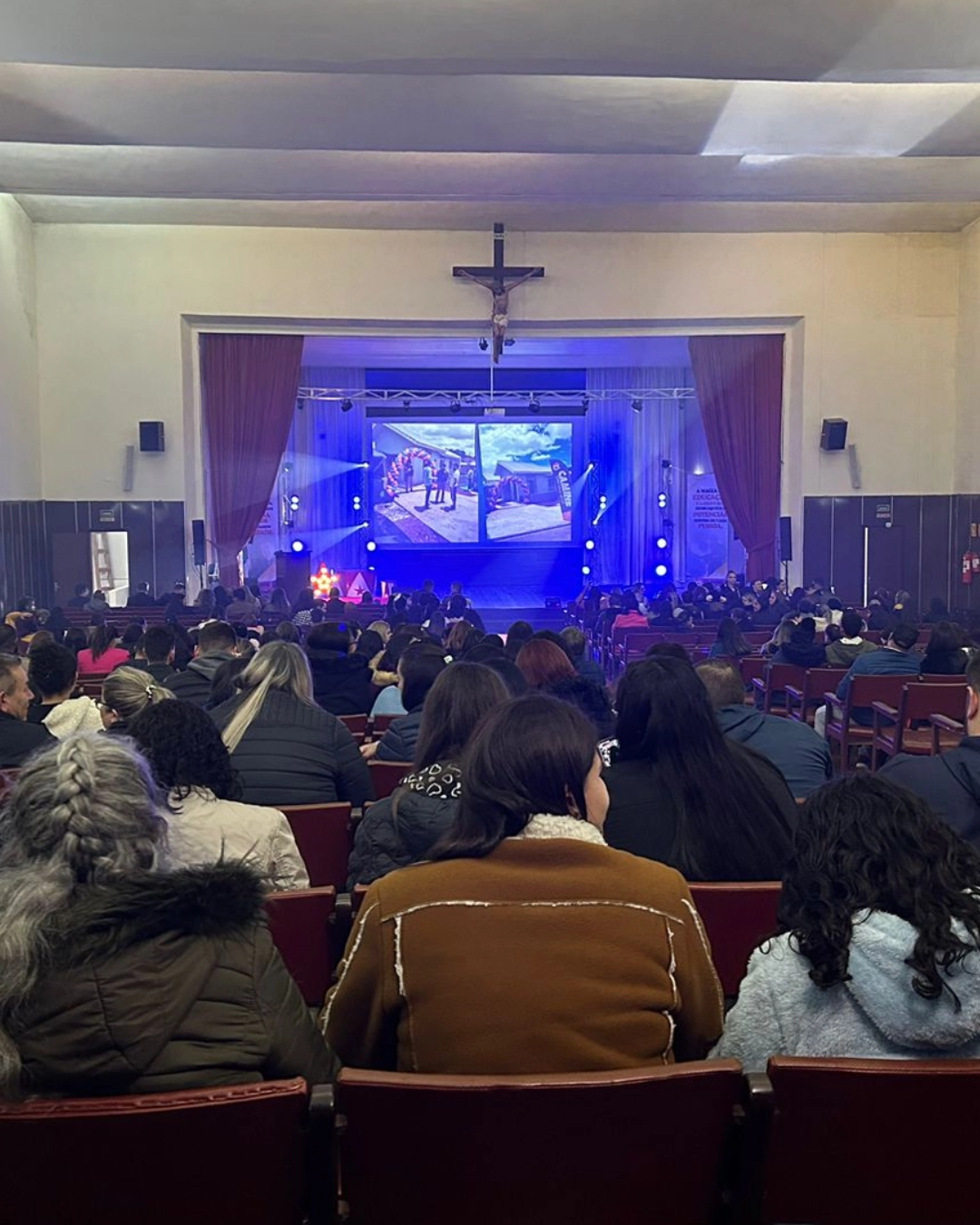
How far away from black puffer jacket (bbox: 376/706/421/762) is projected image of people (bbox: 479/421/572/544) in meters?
16.8

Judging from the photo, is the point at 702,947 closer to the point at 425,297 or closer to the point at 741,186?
the point at 741,186

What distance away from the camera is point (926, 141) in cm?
948

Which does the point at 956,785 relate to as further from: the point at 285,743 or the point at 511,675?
the point at 285,743

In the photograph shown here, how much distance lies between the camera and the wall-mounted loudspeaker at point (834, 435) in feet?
46.1

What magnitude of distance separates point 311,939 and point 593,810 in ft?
→ 3.07

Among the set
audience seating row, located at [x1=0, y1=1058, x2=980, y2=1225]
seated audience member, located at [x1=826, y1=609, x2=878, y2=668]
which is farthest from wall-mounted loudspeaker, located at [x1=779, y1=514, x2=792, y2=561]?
audience seating row, located at [x1=0, y1=1058, x2=980, y2=1225]

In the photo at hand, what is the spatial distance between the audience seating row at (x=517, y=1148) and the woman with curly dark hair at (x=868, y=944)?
0.10 meters

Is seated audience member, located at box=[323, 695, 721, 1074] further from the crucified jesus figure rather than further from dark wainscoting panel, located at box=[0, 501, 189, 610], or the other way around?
dark wainscoting panel, located at box=[0, 501, 189, 610]

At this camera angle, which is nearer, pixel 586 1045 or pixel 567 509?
pixel 586 1045

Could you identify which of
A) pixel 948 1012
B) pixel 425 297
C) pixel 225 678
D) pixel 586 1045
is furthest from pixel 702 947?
pixel 425 297

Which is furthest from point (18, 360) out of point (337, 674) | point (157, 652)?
point (337, 674)

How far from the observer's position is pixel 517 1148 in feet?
5.02

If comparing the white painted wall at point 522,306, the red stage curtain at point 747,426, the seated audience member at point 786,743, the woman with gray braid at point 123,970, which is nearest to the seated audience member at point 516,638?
the seated audience member at point 786,743

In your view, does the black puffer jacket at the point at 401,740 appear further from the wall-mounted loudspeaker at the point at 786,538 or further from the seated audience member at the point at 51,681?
the wall-mounted loudspeaker at the point at 786,538
